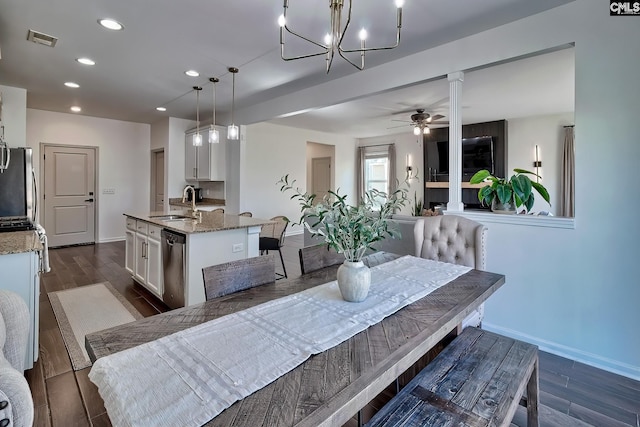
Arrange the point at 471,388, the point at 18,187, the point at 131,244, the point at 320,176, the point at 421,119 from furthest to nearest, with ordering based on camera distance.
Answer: the point at 320,176 → the point at 421,119 → the point at 131,244 → the point at 18,187 → the point at 471,388

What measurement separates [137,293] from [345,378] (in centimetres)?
368

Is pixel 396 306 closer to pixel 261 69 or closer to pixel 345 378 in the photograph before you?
pixel 345 378

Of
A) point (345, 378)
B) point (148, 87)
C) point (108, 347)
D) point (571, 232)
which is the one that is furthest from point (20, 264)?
point (571, 232)

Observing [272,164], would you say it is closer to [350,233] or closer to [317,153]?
[317,153]

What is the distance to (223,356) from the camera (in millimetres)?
959

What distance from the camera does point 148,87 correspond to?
14.7 ft

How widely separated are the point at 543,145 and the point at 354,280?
6629mm

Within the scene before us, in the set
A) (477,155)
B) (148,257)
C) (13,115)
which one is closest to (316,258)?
(148,257)

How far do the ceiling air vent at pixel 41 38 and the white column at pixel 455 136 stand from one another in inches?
147

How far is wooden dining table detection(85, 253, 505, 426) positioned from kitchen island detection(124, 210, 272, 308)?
156cm

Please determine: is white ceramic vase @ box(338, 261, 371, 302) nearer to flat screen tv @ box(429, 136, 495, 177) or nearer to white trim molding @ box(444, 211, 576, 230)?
white trim molding @ box(444, 211, 576, 230)

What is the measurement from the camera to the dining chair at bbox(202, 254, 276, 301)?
4.84 ft

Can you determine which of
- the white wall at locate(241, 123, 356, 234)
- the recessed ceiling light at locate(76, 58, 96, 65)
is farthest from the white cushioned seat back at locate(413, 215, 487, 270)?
the white wall at locate(241, 123, 356, 234)

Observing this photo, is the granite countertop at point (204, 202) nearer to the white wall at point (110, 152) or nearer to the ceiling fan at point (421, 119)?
the white wall at point (110, 152)
